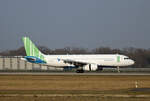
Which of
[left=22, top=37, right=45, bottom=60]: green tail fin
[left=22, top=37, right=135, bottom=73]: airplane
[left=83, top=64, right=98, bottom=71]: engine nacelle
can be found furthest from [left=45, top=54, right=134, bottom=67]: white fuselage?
[left=22, top=37, right=45, bottom=60]: green tail fin

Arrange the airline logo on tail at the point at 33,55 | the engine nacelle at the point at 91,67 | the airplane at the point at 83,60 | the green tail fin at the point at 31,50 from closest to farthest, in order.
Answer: the engine nacelle at the point at 91,67 → the airplane at the point at 83,60 → the airline logo on tail at the point at 33,55 → the green tail fin at the point at 31,50

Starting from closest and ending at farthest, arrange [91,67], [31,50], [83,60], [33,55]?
[91,67], [83,60], [33,55], [31,50]

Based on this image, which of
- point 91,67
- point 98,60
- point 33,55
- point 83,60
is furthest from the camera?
point 33,55

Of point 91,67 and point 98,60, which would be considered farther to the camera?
point 98,60

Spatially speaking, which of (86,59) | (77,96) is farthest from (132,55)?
(77,96)

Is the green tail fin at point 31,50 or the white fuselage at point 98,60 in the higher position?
the green tail fin at point 31,50

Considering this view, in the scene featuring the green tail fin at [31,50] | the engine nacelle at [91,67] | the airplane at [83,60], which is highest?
the green tail fin at [31,50]

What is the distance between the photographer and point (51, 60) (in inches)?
2589

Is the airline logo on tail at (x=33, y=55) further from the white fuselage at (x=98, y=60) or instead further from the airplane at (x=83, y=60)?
the white fuselage at (x=98, y=60)

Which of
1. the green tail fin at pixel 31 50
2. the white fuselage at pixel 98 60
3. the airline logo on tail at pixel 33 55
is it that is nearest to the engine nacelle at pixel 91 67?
the white fuselage at pixel 98 60

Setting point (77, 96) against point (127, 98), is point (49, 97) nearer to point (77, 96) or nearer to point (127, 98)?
point (77, 96)

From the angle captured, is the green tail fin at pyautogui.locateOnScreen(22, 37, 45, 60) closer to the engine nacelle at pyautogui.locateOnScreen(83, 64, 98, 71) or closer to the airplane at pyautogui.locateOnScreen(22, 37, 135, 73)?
the airplane at pyautogui.locateOnScreen(22, 37, 135, 73)

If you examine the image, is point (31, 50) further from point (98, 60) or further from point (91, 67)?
point (98, 60)

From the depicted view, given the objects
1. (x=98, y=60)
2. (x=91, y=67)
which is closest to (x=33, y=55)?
(x=91, y=67)
